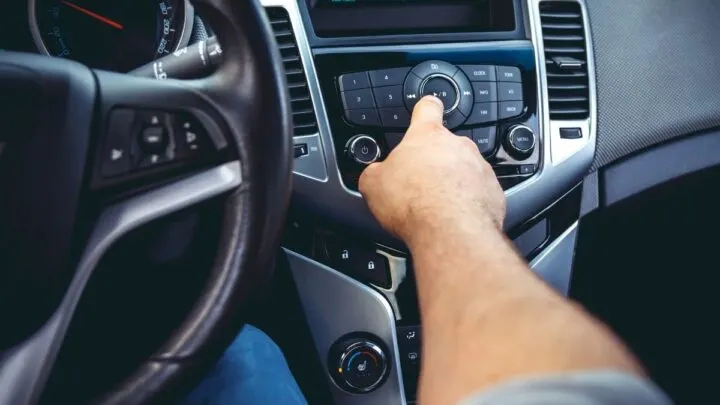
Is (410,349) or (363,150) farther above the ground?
(363,150)

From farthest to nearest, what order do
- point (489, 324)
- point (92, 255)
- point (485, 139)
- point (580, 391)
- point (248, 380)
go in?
point (485, 139) < point (248, 380) < point (92, 255) < point (489, 324) < point (580, 391)

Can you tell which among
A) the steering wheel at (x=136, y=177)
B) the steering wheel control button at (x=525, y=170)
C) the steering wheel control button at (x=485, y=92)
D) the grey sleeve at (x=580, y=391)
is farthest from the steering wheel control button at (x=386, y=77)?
the grey sleeve at (x=580, y=391)

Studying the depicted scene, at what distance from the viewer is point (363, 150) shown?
42.2 inches

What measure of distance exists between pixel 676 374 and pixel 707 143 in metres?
0.52

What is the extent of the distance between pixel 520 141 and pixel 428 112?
16 centimetres

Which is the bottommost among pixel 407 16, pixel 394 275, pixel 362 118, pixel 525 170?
pixel 394 275

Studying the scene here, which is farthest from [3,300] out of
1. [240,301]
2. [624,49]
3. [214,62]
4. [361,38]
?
[624,49]

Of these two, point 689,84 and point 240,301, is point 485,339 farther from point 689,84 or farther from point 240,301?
point 689,84

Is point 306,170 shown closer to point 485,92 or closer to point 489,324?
point 485,92

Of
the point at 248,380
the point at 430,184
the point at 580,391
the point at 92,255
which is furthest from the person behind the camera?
the point at 248,380

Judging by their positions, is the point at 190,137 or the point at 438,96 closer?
the point at 190,137

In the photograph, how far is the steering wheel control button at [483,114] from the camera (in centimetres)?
111

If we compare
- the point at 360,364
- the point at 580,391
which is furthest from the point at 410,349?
the point at 580,391

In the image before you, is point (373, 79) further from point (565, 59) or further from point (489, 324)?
point (489, 324)
